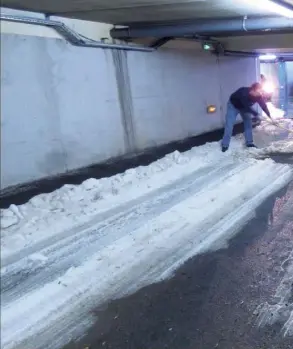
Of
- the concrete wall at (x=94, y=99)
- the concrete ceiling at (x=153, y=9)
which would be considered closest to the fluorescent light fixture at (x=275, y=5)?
the concrete ceiling at (x=153, y=9)

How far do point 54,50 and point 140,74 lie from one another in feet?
14.9

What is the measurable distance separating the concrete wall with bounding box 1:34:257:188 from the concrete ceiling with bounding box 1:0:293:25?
0.54 meters

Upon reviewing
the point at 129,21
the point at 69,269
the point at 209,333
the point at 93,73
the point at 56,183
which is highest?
the point at 129,21

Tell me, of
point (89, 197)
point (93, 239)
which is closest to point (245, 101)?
point (89, 197)

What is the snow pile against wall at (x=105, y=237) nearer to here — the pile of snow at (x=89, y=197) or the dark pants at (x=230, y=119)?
the pile of snow at (x=89, y=197)

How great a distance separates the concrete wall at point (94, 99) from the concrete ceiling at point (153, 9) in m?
0.54

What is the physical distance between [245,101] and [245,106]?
0.12 m

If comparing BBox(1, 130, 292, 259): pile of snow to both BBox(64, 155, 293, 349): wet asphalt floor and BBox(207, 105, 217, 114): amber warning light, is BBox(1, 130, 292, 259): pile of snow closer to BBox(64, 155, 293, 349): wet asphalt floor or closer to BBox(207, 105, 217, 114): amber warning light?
BBox(64, 155, 293, 349): wet asphalt floor

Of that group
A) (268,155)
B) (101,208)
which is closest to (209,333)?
(101,208)

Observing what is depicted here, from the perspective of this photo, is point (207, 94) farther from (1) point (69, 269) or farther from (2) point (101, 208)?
(1) point (69, 269)

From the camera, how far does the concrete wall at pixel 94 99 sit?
7.06ft

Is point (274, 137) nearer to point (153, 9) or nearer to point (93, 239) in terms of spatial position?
point (153, 9)

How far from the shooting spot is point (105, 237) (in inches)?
153

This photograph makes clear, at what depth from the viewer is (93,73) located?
246 inches
